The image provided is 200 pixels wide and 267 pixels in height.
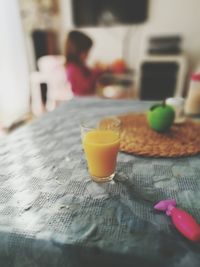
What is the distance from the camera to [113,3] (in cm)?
328

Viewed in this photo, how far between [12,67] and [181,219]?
289 centimetres

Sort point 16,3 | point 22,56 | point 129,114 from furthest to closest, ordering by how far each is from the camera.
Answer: point 22,56
point 16,3
point 129,114

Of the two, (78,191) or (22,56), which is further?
(22,56)

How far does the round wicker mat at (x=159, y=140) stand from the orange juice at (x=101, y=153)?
0.12m

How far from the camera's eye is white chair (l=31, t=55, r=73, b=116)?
241 cm

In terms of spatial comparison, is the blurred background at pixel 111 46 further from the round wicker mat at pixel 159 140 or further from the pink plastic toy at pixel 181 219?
the pink plastic toy at pixel 181 219

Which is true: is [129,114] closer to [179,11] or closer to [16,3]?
[16,3]

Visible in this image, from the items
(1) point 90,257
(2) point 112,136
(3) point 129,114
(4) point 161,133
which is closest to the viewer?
(1) point 90,257

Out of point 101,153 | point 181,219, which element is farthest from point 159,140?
point 181,219

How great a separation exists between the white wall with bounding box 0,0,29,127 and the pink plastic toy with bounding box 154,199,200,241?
2.70 m

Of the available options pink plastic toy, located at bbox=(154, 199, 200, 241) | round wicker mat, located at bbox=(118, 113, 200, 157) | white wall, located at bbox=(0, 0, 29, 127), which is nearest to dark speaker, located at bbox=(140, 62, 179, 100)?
white wall, located at bbox=(0, 0, 29, 127)

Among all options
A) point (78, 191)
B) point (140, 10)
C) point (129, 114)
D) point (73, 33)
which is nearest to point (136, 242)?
point (78, 191)

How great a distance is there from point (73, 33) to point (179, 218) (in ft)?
6.58

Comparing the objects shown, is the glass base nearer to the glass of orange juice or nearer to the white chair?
the glass of orange juice
